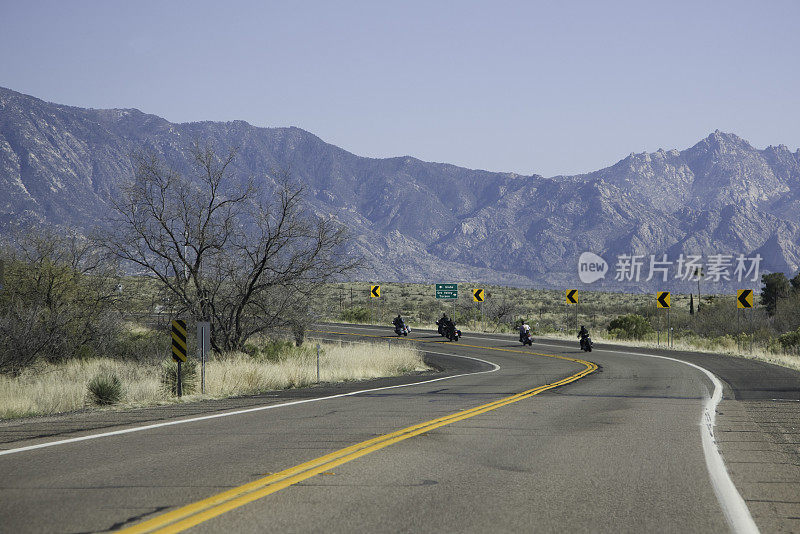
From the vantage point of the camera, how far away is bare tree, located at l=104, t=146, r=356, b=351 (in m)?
24.0

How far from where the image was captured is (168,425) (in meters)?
10.9

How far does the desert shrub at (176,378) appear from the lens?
1719 cm

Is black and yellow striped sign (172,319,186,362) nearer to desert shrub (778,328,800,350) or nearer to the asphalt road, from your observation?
the asphalt road

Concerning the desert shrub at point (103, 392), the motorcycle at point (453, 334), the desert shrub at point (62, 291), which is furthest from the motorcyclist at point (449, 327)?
the desert shrub at point (103, 392)

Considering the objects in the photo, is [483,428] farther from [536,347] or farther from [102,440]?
[536,347]

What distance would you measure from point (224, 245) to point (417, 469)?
60.1 ft

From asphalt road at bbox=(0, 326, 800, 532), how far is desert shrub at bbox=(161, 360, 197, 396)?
3129 millimetres

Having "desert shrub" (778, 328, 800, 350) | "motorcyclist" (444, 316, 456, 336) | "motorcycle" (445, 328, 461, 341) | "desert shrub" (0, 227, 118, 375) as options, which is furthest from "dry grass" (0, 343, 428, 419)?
"desert shrub" (778, 328, 800, 350)

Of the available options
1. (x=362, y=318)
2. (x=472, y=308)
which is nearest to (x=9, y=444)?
(x=362, y=318)

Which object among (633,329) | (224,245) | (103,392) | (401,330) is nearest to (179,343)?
(103,392)

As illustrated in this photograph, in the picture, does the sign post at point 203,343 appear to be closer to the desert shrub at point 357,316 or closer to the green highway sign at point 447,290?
the green highway sign at point 447,290

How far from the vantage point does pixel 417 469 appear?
25.3ft

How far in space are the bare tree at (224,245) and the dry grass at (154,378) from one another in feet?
5.81

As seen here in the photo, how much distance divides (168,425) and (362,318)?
5321cm
